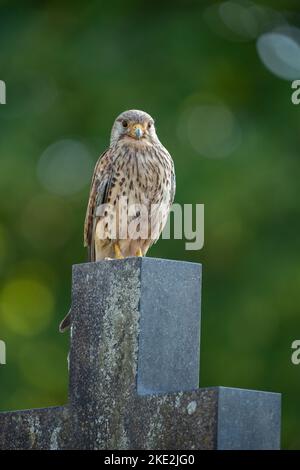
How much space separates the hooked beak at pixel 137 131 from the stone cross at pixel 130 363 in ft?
6.44

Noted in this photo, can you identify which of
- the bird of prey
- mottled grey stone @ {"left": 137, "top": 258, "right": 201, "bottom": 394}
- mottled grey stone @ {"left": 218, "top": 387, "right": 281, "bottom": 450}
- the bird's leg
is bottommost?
mottled grey stone @ {"left": 218, "top": 387, "right": 281, "bottom": 450}

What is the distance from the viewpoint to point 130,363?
5441 mm

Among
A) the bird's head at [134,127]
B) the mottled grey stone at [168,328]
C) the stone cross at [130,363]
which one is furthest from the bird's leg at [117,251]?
the mottled grey stone at [168,328]

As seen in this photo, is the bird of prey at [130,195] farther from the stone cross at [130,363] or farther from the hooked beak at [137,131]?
the stone cross at [130,363]

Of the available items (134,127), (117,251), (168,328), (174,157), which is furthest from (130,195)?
(174,157)

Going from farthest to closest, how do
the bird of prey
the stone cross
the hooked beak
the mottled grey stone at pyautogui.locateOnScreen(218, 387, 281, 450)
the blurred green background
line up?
1. the blurred green background
2. the hooked beak
3. the bird of prey
4. the stone cross
5. the mottled grey stone at pyautogui.locateOnScreen(218, 387, 281, 450)

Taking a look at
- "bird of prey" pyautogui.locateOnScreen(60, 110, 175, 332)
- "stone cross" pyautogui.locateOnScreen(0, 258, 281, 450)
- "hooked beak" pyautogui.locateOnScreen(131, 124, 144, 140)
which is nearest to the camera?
"stone cross" pyautogui.locateOnScreen(0, 258, 281, 450)

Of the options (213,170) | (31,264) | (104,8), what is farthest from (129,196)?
(104,8)

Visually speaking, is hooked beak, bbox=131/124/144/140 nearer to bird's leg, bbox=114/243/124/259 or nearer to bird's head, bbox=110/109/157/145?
bird's head, bbox=110/109/157/145

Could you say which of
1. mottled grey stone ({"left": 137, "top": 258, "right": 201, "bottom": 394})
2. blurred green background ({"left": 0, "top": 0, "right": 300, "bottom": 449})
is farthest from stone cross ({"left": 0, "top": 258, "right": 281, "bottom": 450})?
blurred green background ({"left": 0, "top": 0, "right": 300, "bottom": 449})

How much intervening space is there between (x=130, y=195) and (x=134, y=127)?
430mm

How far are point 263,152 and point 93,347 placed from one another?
728cm

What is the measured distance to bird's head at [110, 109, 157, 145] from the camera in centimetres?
763
